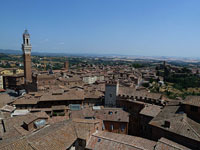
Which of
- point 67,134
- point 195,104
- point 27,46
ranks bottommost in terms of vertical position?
point 67,134

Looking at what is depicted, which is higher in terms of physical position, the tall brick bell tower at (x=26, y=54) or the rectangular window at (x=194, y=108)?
the tall brick bell tower at (x=26, y=54)

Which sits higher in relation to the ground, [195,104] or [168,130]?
[195,104]

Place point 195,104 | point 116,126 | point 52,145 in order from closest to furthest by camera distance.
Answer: point 52,145 → point 195,104 → point 116,126

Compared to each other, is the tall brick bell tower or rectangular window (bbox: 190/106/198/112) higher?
the tall brick bell tower

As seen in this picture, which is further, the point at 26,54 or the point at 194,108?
the point at 26,54

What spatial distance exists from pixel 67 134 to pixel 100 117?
8.02 metres

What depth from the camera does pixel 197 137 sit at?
1772 centimetres

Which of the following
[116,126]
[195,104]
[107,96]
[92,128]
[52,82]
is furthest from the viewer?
[52,82]

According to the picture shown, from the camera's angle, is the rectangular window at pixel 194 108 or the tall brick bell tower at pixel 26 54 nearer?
the rectangular window at pixel 194 108

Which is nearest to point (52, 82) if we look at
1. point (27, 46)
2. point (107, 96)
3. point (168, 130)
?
point (27, 46)

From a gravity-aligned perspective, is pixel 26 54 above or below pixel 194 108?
above

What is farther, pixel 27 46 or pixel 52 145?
pixel 27 46

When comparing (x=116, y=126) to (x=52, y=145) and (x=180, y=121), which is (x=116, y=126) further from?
(x=52, y=145)

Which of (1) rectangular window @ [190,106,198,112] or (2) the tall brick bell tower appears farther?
(2) the tall brick bell tower
